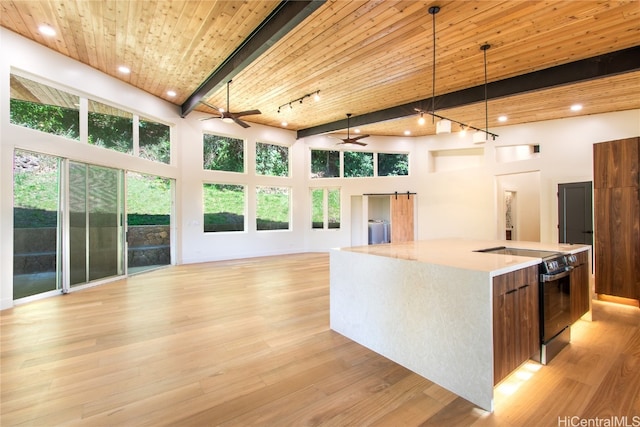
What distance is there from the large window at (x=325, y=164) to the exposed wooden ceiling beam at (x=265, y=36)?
4507 millimetres

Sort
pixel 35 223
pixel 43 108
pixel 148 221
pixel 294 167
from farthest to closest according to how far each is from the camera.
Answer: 1. pixel 294 167
2. pixel 148 221
3. pixel 43 108
4. pixel 35 223

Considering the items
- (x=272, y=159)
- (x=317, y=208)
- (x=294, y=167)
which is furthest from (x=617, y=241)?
(x=272, y=159)

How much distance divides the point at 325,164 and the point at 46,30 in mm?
6841

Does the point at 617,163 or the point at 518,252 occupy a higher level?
the point at 617,163

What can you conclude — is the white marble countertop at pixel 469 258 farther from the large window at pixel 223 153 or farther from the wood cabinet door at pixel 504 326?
Answer: the large window at pixel 223 153

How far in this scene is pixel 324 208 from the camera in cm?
962

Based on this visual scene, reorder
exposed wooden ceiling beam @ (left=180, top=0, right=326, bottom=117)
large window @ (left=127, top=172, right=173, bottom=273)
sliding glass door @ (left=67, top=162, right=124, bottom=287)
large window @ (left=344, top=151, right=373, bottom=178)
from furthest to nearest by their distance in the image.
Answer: large window @ (left=344, top=151, right=373, bottom=178) < large window @ (left=127, top=172, right=173, bottom=273) < sliding glass door @ (left=67, top=162, right=124, bottom=287) < exposed wooden ceiling beam @ (left=180, top=0, right=326, bottom=117)

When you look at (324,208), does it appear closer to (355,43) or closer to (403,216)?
(403,216)

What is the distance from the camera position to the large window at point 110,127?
5211mm

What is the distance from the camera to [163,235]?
22.5ft

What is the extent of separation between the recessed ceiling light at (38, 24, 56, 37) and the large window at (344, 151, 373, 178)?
7159 millimetres

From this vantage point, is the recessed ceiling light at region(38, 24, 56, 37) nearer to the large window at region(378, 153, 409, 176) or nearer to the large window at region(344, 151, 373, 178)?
the large window at region(344, 151, 373, 178)

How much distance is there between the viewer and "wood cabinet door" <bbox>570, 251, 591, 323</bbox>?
286cm

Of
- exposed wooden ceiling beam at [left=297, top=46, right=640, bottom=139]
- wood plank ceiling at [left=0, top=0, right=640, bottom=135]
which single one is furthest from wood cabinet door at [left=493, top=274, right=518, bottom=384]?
exposed wooden ceiling beam at [left=297, top=46, right=640, bottom=139]
